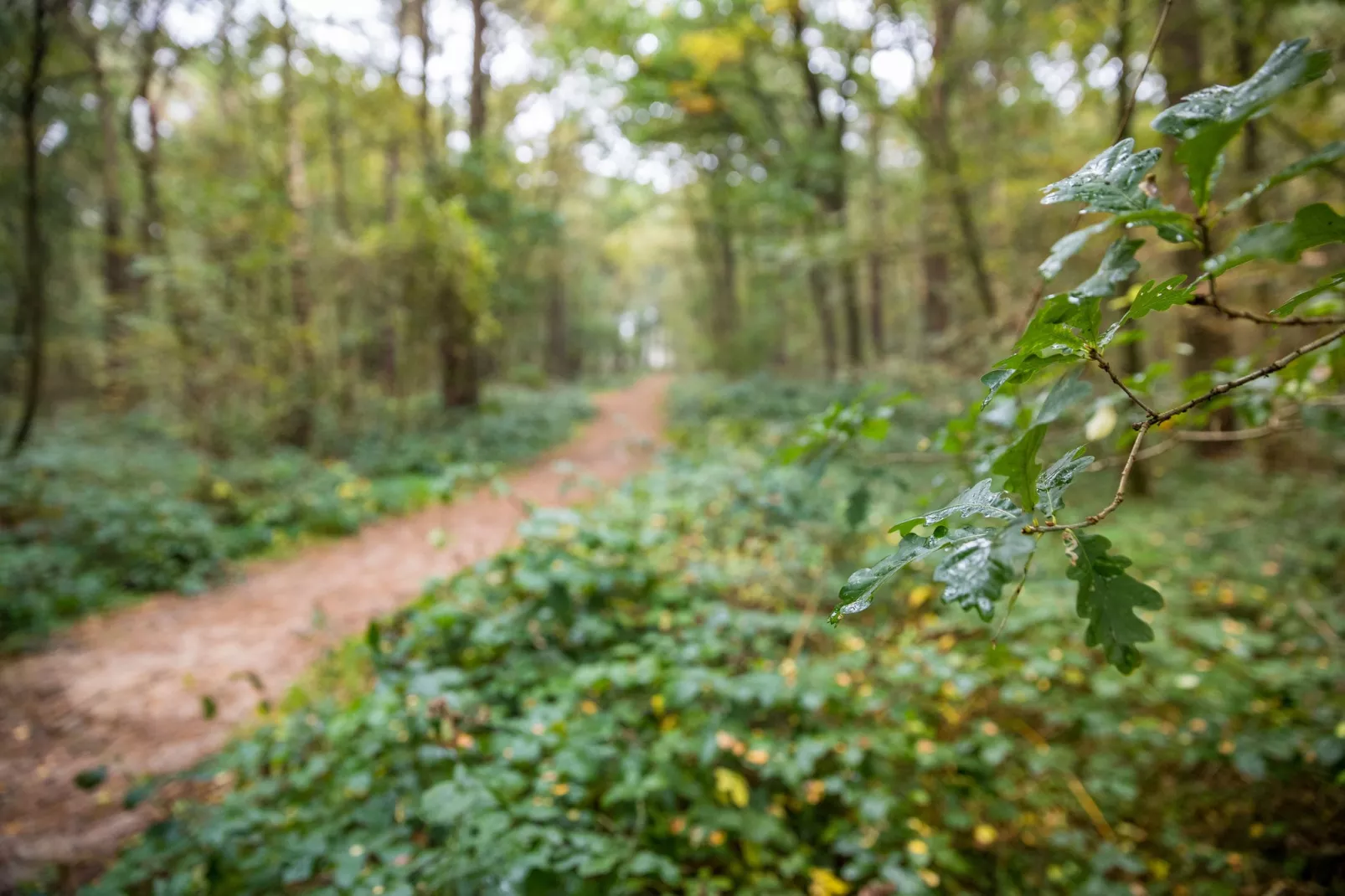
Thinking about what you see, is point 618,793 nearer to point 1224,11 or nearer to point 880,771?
point 880,771

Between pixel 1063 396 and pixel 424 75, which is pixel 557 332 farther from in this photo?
pixel 1063 396

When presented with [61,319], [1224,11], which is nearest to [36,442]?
[61,319]

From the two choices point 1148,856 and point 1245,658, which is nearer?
point 1148,856

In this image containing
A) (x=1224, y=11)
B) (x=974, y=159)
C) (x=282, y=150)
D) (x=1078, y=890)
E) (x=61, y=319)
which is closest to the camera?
(x=1078, y=890)

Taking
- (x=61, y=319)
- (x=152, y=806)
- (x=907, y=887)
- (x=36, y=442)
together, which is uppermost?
(x=61, y=319)

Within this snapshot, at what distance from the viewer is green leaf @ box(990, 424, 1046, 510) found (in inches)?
29.8

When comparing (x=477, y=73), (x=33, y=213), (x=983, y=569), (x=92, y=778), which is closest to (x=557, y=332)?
(x=477, y=73)

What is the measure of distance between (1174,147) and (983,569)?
557 centimetres

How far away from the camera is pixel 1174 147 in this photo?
14.7 ft

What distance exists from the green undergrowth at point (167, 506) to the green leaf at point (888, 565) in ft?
11.7

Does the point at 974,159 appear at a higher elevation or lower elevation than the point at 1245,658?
higher

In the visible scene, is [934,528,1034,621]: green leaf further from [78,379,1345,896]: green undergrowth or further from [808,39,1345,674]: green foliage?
[78,379,1345,896]: green undergrowth

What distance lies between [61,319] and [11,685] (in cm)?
1637

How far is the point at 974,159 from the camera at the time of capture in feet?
20.1
